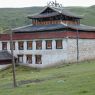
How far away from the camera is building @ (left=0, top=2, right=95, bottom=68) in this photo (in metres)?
61.3

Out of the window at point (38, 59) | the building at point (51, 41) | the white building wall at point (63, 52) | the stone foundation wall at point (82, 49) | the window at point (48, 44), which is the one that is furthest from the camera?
the window at point (38, 59)

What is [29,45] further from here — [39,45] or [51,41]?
[51,41]

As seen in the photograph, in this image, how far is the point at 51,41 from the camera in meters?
62.2

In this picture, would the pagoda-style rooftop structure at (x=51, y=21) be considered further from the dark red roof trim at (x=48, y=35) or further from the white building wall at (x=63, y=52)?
the white building wall at (x=63, y=52)

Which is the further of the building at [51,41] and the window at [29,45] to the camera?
the window at [29,45]

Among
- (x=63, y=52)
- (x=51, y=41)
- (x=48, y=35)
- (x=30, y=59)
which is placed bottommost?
(x=30, y=59)

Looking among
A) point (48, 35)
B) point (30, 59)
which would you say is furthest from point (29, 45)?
point (48, 35)

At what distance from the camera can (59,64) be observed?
61.0 m

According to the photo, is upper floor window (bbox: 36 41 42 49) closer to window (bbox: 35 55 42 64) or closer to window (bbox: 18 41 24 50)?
window (bbox: 35 55 42 64)

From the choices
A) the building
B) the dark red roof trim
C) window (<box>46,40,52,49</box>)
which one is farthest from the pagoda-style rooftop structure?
window (<box>46,40,52,49</box>)

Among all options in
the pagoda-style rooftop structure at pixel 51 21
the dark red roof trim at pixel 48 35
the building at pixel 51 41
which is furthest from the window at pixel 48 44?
the pagoda-style rooftop structure at pixel 51 21

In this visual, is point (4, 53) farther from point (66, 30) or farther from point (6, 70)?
point (66, 30)

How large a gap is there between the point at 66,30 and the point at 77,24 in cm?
1109

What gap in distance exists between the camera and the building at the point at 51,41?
61316mm
